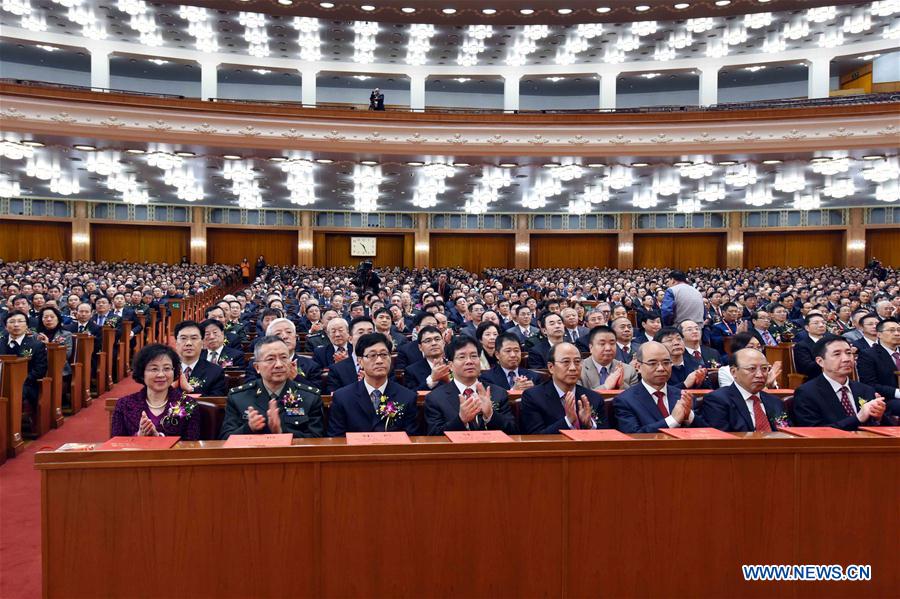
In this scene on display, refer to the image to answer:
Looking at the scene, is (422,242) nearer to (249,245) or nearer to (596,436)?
(249,245)

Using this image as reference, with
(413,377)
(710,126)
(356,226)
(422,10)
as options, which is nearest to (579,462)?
(413,377)

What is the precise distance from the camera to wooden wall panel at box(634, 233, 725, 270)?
2633 cm

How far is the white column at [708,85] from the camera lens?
18.5m

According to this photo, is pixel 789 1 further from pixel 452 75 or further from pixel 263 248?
pixel 263 248

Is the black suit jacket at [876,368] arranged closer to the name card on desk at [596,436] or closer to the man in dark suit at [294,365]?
the name card on desk at [596,436]

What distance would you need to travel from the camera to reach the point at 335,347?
5445 mm

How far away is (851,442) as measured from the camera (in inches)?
79.6

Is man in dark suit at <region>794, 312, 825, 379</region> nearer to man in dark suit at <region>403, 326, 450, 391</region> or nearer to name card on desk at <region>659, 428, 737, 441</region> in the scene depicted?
man in dark suit at <region>403, 326, 450, 391</region>

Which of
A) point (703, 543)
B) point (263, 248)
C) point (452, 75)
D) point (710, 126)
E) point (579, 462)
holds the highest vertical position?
point (452, 75)

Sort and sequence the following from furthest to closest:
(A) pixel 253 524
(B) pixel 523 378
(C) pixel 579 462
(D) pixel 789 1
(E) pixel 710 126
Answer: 1. (D) pixel 789 1
2. (E) pixel 710 126
3. (B) pixel 523 378
4. (C) pixel 579 462
5. (A) pixel 253 524

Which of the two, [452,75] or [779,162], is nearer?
[779,162]

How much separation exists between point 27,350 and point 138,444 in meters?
4.13

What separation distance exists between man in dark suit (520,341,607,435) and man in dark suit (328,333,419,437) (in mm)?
622

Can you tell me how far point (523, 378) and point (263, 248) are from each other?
2441 cm
